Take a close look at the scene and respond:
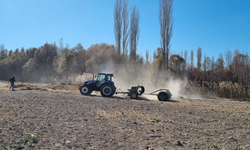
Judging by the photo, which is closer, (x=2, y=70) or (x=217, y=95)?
(x=217, y=95)

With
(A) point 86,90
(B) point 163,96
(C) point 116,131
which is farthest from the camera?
(A) point 86,90

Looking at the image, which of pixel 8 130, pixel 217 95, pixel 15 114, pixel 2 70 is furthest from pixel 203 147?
pixel 2 70

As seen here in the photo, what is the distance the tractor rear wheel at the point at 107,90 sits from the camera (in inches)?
643

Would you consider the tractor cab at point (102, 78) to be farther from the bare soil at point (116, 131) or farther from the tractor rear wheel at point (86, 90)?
the bare soil at point (116, 131)

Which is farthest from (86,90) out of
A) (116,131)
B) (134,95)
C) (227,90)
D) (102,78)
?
(227,90)

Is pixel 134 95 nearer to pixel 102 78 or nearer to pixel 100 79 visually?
pixel 102 78

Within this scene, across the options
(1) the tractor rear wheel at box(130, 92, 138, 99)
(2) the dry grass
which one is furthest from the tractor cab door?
(2) the dry grass

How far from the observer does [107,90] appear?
16.4 m

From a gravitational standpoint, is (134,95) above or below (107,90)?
below

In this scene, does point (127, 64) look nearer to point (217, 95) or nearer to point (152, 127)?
point (217, 95)

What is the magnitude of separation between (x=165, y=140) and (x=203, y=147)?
1.01 m

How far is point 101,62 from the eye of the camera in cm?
3522

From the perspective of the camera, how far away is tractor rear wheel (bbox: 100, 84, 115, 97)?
1634cm

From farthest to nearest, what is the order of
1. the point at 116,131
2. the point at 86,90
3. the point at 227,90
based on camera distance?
the point at 227,90 < the point at 86,90 < the point at 116,131
